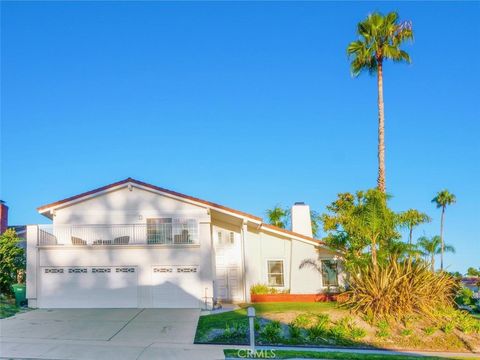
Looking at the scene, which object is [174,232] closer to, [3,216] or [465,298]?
[465,298]

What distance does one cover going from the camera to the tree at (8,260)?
78.4ft

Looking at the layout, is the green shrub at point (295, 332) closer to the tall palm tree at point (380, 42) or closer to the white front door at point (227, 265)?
the white front door at point (227, 265)

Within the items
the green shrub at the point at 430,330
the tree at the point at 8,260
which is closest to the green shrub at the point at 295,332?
the green shrub at the point at 430,330

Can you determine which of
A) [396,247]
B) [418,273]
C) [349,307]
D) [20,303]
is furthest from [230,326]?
[20,303]

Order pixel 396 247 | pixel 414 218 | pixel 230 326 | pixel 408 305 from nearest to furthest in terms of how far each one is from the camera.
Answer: pixel 230 326
pixel 408 305
pixel 396 247
pixel 414 218

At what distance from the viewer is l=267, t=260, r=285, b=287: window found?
28.4 m

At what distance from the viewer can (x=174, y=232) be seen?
82.0 feet

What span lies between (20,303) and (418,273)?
1756cm

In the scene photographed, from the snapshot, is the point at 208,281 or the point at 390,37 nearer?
the point at 208,281

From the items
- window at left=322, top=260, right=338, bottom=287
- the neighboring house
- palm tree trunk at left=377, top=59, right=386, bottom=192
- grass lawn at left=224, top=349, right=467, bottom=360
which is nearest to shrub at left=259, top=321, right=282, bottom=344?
grass lawn at left=224, top=349, right=467, bottom=360

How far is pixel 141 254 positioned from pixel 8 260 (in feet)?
20.1

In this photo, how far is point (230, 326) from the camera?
1792 centimetres

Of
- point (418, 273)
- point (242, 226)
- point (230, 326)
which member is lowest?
point (230, 326)

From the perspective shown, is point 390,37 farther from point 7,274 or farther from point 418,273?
point 7,274
